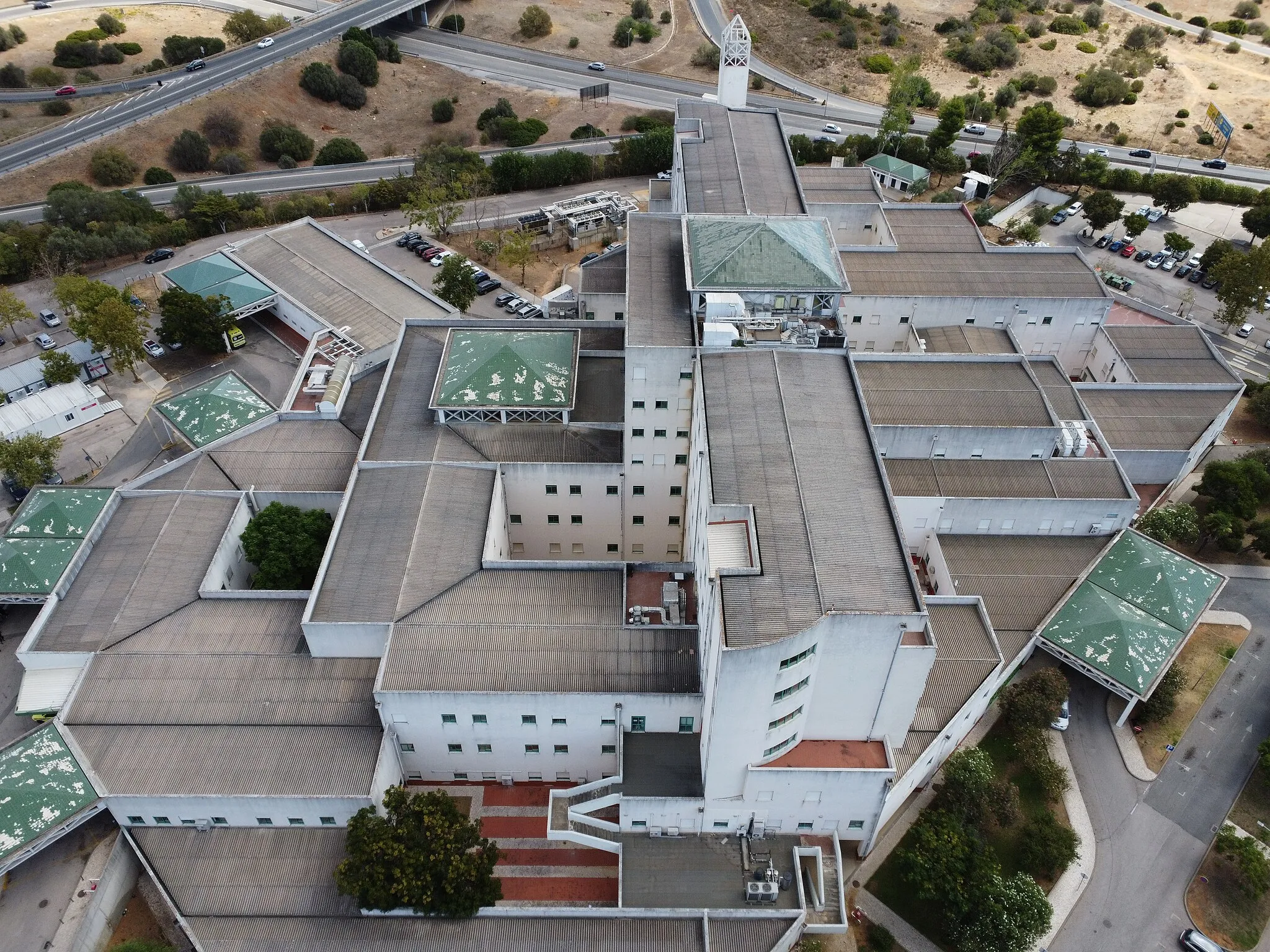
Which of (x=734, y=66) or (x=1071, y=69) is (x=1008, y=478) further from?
(x=1071, y=69)

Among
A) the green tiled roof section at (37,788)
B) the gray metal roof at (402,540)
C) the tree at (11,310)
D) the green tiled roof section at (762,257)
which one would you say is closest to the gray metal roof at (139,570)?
the green tiled roof section at (37,788)

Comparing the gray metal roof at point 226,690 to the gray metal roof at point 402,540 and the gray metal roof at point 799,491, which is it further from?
the gray metal roof at point 799,491

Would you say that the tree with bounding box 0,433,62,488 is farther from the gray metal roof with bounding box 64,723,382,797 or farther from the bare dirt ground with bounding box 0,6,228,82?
the bare dirt ground with bounding box 0,6,228,82

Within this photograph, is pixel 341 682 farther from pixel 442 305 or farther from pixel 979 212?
pixel 979 212

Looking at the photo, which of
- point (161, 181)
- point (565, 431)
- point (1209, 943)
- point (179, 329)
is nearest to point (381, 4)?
point (161, 181)

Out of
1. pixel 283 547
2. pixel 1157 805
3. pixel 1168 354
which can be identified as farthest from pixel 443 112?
pixel 1157 805
